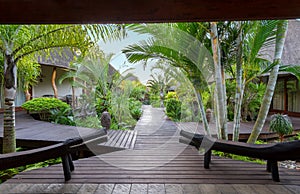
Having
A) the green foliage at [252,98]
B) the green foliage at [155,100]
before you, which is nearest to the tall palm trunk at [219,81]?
the green foliage at [252,98]

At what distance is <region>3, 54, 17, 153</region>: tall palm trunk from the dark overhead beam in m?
1.87

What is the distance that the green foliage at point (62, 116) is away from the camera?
7.32 m

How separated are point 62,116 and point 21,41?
438 centimetres

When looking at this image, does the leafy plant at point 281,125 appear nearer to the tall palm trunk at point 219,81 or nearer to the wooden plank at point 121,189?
the tall palm trunk at point 219,81

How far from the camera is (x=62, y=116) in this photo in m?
7.60

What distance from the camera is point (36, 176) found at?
2887 mm

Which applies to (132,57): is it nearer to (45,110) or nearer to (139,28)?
(139,28)

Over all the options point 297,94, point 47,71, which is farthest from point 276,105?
point 47,71

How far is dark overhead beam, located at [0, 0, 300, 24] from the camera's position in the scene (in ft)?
5.92

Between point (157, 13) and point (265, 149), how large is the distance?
7.14 feet

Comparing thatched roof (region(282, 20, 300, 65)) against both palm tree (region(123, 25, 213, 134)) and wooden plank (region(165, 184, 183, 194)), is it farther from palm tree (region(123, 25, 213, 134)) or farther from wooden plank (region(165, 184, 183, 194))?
wooden plank (region(165, 184, 183, 194))

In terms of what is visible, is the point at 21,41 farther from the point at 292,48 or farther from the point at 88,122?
the point at 292,48

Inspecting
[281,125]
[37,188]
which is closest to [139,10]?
[37,188]

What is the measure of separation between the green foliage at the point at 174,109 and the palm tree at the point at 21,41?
5.93 m
